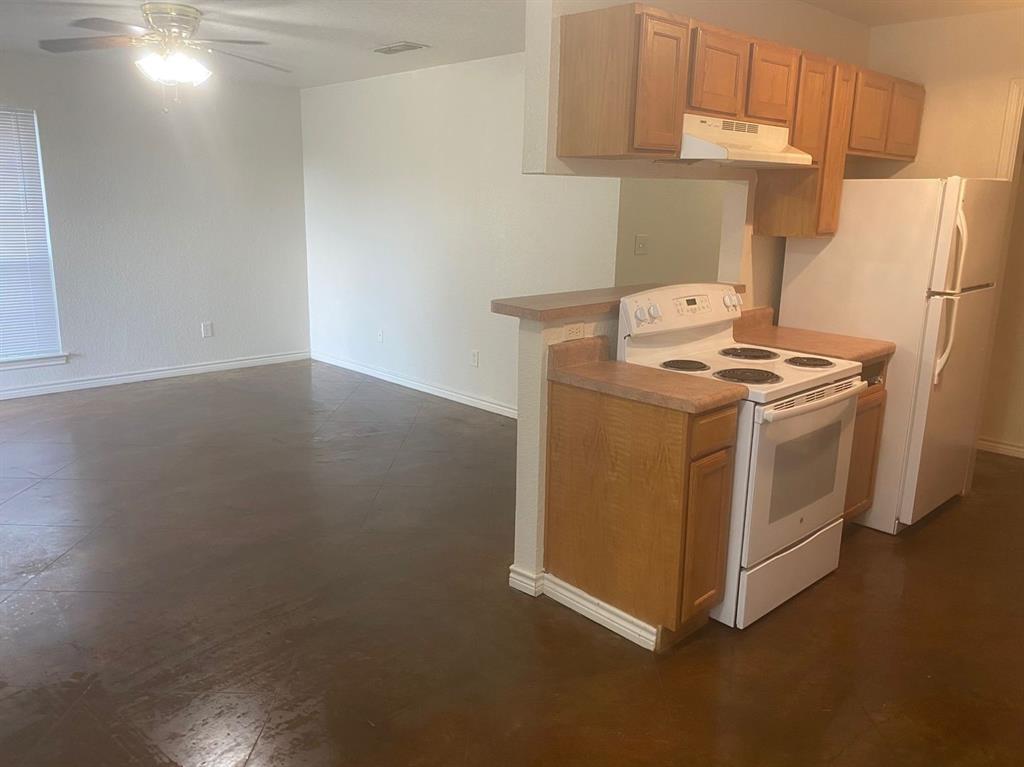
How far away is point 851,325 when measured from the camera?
371 cm

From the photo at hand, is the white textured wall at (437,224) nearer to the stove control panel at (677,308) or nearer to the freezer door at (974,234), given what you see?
the stove control panel at (677,308)

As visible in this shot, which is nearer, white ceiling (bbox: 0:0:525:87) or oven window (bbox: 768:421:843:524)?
oven window (bbox: 768:421:843:524)

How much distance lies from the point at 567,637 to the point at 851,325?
210 centimetres

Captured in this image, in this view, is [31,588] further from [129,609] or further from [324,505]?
[324,505]

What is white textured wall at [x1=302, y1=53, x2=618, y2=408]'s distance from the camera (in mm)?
5070

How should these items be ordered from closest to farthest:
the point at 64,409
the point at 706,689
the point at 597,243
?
the point at 706,689
the point at 597,243
the point at 64,409

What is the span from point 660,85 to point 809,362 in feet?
4.10

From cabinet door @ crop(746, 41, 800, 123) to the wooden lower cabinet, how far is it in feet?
4.31

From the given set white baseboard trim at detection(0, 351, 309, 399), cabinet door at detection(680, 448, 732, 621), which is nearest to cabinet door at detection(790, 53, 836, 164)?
cabinet door at detection(680, 448, 732, 621)

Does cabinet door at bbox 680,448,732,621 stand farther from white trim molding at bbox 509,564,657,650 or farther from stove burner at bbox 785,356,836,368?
stove burner at bbox 785,356,836,368

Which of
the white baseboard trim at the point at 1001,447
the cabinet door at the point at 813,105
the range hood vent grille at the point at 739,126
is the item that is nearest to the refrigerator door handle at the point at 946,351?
the cabinet door at the point at 813,105

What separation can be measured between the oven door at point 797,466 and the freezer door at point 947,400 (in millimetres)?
630

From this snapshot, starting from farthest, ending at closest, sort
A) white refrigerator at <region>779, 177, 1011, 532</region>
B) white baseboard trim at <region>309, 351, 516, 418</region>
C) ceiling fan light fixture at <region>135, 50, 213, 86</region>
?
white baseboard trim at <region>309, 351, 516, 418</region>, ceiling fan light fixture at <region>135, 50, 213, 86</region>, white refrigerator at <region>779, 177, 1011, 532</region>

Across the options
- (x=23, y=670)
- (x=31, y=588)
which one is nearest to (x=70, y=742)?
(x=23, y=670)
